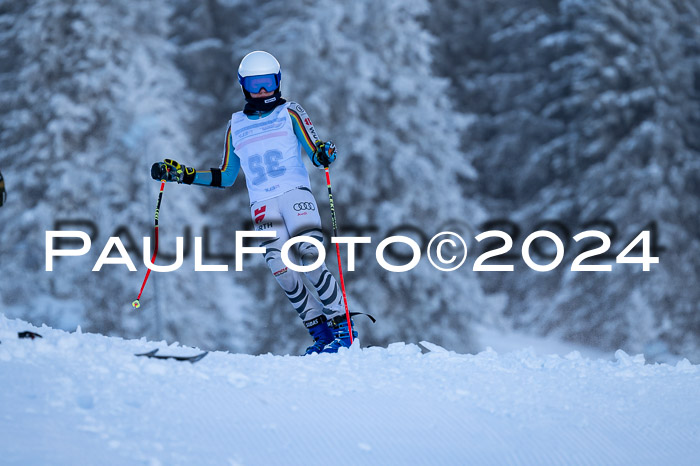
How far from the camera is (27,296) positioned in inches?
707

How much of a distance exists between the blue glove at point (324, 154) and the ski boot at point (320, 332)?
1.15m

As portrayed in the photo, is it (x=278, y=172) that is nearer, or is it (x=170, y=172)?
(x=170, y=172)

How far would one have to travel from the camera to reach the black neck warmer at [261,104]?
620cm

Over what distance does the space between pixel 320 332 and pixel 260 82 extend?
1.86m

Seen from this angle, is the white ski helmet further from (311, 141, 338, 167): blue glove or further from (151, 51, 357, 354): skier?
(311, 141, 338, 167): blue glove

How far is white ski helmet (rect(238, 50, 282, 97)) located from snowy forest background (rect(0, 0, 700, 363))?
10018mm

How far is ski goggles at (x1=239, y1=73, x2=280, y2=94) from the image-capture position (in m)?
6.13

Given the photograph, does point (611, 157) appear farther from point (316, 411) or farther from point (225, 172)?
point (316, 411)

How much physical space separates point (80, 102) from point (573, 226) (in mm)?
12143

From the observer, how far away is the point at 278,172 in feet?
20.0

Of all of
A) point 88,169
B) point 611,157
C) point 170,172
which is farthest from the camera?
point 611,157

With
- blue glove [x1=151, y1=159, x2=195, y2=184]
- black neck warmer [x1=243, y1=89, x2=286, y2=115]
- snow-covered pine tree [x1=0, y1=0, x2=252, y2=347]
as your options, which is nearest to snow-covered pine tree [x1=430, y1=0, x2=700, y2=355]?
snow-covered pine tree [x1=0, y1=0, x2=252, y2=347]

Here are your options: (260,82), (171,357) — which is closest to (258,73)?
(260,82)

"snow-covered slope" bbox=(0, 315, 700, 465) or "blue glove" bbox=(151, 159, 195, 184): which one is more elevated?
"blue glove" bbox=(151, 159, 195, 184)
